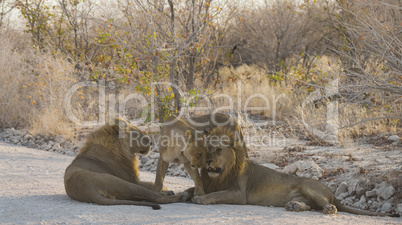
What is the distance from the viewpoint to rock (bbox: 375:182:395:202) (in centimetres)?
619

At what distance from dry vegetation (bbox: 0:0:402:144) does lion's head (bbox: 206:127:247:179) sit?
1.24m

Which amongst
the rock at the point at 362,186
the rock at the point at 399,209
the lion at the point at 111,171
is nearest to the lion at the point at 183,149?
the lion at the point at 111,171

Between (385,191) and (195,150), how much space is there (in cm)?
264

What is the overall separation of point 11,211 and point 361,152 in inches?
245

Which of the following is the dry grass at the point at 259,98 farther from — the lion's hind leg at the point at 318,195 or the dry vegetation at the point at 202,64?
the lion's hind leg at the point at 318,195

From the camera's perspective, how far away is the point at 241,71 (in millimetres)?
20188

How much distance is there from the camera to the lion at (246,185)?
5.69 m

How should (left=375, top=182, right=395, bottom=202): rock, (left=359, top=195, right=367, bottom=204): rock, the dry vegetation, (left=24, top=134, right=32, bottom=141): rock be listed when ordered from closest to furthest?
(left=375, top=182, right=395, bottom=202): rock
(left=359, top=195, right=367, bottom=204): rock
the dry vegetation
(left=24, top=134, right=32, bottom=141): rock

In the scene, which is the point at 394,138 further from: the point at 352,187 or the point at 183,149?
the point at 183,149

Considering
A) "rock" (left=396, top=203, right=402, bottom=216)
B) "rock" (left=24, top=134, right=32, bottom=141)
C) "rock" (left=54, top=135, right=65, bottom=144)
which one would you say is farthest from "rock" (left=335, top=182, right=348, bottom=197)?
"rock" (left=24, top=134, right=32, bottom=141)

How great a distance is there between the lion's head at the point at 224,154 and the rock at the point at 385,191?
1865mm

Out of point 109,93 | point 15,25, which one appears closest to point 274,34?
Answer: point 109,93

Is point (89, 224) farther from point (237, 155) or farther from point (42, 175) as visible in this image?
point (42, 175)

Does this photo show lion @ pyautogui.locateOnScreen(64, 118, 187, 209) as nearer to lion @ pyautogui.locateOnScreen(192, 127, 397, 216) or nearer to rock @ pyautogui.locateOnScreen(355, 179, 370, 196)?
lion @ pyautogui.locateOnScreen(192, 127, 397, 216)
